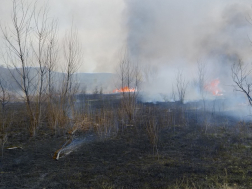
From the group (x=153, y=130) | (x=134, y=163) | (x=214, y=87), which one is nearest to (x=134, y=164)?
(x=134, y=163)

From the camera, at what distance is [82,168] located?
5.66m

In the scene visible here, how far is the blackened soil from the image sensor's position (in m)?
4.80

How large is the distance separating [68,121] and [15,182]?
542 centimetres

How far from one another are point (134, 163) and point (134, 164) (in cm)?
9

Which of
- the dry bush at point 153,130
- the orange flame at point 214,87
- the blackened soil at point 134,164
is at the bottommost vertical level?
the blackened soil at point 134,164

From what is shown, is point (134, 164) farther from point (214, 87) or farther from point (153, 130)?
point (214, 87)

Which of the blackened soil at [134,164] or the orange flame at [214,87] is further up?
the orange flame at [214,87]

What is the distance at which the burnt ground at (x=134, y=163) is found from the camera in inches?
189

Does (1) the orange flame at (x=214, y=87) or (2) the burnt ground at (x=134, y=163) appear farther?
(1) the orange flame at (x=214, y=87)

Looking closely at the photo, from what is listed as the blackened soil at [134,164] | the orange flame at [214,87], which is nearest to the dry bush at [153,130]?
the blackened soil at [134,164]

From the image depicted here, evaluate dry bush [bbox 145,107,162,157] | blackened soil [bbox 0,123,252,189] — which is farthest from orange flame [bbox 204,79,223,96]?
blackened soil [bbox 0,123,252,189]

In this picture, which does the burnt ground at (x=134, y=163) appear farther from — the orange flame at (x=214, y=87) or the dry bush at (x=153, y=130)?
the orange flame at (x=214, y=87)

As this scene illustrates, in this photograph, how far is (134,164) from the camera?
235 inches

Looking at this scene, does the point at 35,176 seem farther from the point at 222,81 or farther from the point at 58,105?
the point at 222,81
